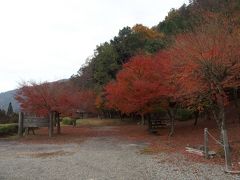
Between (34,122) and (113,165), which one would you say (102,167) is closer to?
(113,165)

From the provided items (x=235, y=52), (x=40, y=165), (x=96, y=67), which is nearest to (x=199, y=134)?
(x=235, y=52)

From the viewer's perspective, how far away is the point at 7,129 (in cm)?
2873

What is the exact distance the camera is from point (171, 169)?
1227cm

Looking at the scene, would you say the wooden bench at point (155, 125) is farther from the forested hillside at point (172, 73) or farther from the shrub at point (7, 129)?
the shrub at point (7, 129)

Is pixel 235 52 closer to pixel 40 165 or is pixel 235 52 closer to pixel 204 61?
pixel 204 61

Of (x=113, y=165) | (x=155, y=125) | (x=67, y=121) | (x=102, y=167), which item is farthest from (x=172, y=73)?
(x=67, y=121)

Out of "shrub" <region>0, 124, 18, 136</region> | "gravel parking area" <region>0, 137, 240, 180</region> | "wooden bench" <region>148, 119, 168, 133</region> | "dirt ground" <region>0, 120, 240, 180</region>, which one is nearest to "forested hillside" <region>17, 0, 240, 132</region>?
"wooden bench" <region>148, 119, 168, 133</region>

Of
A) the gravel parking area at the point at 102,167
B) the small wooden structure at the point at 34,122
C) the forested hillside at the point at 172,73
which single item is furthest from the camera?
the small wooden structure at the point at 34,122

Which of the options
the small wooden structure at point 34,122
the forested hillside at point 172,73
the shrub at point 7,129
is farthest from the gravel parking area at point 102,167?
the shrub at point 7,129

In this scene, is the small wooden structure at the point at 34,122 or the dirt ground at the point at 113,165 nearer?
the dirt ground at the point at 113,165

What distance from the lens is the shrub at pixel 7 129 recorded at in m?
28.1

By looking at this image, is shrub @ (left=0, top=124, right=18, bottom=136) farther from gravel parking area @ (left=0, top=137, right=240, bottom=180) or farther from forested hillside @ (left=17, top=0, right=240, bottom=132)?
gravel parking area @ (left=0, top=137, right=240, bottom=180)

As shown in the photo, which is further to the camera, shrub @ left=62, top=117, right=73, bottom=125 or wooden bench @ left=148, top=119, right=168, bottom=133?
shrub @ left=62, top=117, right=73, bottom=125

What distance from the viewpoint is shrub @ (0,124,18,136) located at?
28119mm
